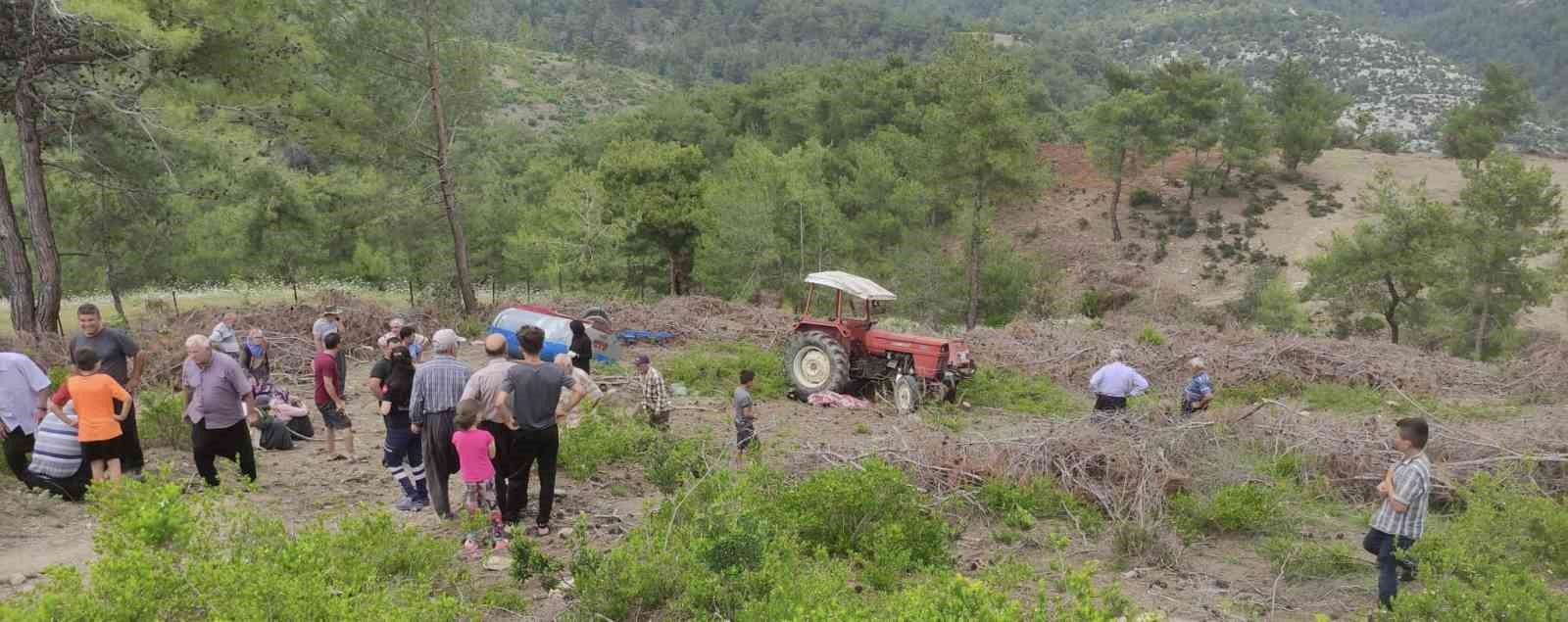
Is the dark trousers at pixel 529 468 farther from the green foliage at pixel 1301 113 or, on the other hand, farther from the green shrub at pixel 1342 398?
the green foliage at pixel 1301 113

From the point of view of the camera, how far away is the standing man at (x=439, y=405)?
636cm

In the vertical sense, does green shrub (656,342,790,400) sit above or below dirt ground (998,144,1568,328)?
below

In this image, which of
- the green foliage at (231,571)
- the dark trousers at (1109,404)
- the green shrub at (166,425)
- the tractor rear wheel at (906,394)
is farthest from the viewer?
the tractor rear wheel at (906,394)

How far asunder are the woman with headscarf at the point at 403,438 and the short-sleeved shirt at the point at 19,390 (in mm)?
2452

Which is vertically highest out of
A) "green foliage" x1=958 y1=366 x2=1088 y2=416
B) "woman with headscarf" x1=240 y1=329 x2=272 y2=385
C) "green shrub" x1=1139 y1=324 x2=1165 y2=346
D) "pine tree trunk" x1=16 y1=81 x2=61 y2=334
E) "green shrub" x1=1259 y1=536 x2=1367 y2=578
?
"pine tree trunk" x1=16 y1=81 x2=61 y2=334

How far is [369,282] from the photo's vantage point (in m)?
32.4

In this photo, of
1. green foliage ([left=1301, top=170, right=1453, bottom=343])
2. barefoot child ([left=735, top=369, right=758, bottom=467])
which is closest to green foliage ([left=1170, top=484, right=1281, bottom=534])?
barefoot child ([left=735, top=369, right=758, bottom=467])

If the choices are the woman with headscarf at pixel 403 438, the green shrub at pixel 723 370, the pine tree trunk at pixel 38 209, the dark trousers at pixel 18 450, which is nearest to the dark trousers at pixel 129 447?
the dark trousers at pixel 18 450

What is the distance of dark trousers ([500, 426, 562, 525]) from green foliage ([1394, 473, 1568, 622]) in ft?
17.0

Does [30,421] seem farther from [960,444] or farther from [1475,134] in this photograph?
[1475,134]

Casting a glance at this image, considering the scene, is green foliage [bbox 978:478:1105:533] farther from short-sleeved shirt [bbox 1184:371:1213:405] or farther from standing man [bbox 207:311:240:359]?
standing man [bbox 207:311:240:359]

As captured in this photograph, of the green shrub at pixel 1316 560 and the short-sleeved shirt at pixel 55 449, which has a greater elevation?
the short-sleeved shirt at pixel 55 449

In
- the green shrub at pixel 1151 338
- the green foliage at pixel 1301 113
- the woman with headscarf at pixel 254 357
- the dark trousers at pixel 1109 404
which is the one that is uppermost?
the green foliage at pixel 1301 113

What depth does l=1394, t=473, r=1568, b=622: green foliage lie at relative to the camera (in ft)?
16.1
